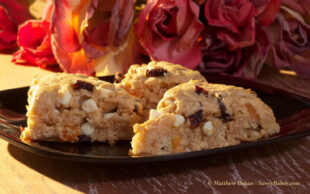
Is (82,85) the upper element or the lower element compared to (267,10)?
lower

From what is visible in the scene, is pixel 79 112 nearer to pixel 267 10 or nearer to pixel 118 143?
pixel 118 143

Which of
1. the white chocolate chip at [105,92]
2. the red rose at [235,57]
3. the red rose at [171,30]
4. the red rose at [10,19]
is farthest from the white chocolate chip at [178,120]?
the red rose at [10,19]

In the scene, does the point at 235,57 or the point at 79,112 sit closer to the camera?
the point at 79,112

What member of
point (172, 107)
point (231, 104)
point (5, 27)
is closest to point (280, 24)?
point (231, 104)

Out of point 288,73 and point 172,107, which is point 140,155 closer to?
point 172,107

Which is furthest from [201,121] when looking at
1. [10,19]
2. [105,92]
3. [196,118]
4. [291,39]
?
[10,19]

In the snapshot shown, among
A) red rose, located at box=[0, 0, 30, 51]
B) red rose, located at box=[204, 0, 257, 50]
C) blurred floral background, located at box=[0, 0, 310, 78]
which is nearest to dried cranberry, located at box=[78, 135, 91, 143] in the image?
blurred floral background, located at box=[0, 0, 310, 78]

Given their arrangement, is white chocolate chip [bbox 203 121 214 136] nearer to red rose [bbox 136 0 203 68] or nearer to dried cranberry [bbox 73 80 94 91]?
dried cranberry [bbox 73 80 94 91]

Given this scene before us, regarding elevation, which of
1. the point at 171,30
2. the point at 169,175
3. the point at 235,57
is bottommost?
the point at 169,175

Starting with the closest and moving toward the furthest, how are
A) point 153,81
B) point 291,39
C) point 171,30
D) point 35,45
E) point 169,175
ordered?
point 169,175
point 153,81
point 171,30
point 291,39
point 35,45
